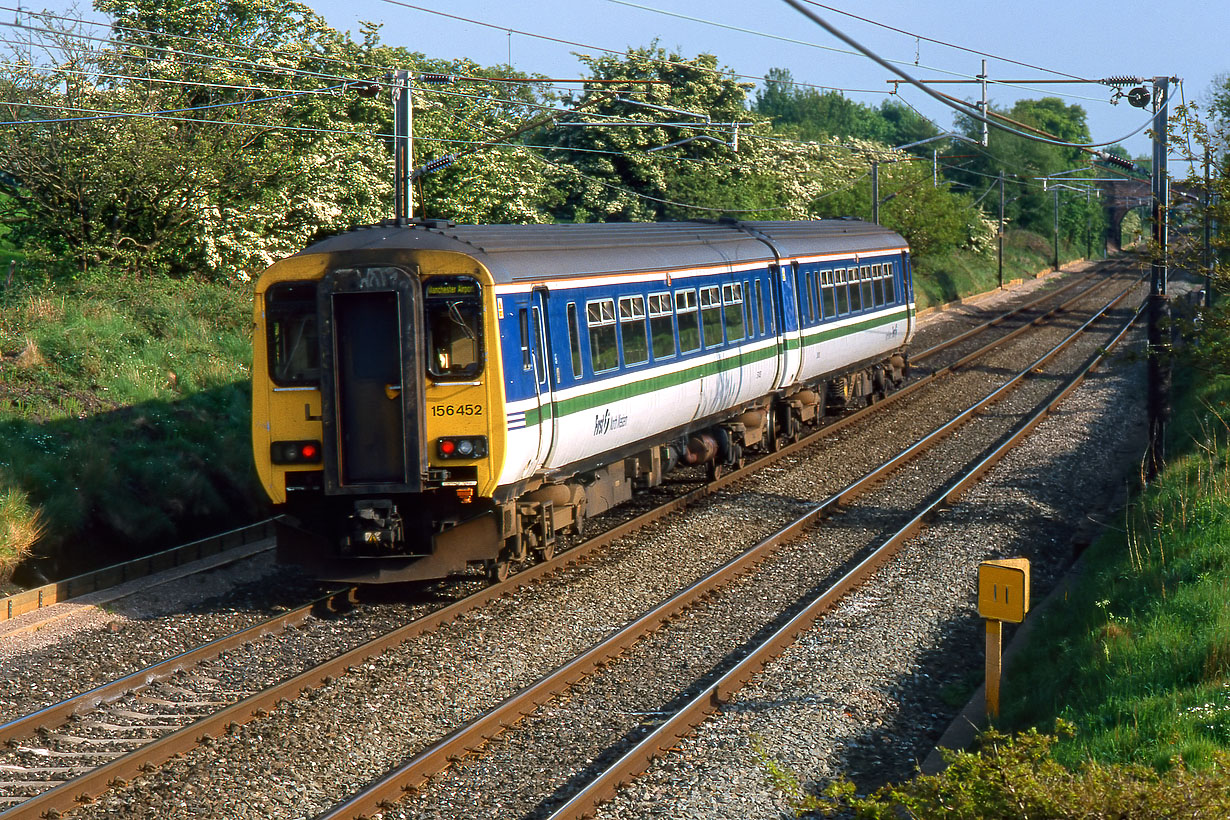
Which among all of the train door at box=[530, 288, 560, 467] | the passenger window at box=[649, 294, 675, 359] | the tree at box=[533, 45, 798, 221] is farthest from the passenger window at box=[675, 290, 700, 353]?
the tree at box=[533, 45, 798, 221]

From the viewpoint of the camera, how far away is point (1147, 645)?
8.09m

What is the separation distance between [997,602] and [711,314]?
7.42 metres

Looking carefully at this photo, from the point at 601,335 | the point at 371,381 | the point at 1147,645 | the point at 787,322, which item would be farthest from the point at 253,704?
the point at 787,322

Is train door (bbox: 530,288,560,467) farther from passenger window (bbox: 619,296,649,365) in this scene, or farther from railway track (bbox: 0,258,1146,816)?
passenger window (bbox: 619,296,649,365)

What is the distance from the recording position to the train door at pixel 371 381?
10266 millimetres

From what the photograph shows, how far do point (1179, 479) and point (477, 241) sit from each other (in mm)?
8114

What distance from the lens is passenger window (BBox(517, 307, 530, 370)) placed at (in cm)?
1077

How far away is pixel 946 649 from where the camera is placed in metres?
10.0

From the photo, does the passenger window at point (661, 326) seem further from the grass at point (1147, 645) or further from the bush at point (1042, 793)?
the bush at point (1042, 793)

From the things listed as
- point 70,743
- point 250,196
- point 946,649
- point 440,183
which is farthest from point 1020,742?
point 440,183

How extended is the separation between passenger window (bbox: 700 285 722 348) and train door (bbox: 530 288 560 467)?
402cm

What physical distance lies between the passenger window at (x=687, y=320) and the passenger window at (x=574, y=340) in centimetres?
259

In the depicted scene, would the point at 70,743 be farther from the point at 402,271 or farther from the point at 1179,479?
the point at 1179,479

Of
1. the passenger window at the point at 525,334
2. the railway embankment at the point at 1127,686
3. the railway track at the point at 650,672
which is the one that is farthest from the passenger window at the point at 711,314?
the railway embankment at the point at 1127,686
